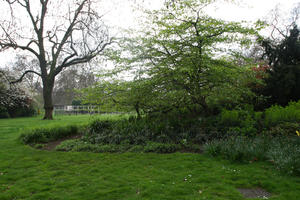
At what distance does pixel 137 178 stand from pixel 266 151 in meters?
3.14

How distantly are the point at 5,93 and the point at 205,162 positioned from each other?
2191 centimetres

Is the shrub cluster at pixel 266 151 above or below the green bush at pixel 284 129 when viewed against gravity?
below

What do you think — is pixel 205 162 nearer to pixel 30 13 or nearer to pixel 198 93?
pixel 198 93

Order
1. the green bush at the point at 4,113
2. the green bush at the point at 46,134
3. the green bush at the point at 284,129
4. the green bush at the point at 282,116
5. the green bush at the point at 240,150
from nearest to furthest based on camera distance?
the green bush at the point at 240,150 → the green bush at the point at 284,129 → the green bush at the point at 282,116 → the green bush at the point at 46,134 → the green bush at the point at 4,113

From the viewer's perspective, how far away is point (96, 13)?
38.8ft

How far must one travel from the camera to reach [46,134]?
8.55 m

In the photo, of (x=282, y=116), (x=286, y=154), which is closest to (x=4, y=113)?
(x=282, y=116)

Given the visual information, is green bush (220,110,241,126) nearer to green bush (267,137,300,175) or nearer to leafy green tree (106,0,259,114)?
leafy green tree (106,0,259,114)

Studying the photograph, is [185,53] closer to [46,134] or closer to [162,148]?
[162,148]

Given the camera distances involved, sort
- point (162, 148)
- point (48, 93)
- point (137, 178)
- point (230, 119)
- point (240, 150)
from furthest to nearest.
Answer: point (48, 93), point (230, 119), point (162, 148), point (240, 150), point (137, 178)

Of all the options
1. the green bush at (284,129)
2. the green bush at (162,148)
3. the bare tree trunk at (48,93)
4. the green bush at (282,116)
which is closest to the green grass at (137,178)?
the green bush at (162,148)

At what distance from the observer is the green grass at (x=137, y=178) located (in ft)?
10.8

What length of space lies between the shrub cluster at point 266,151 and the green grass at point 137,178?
224mm

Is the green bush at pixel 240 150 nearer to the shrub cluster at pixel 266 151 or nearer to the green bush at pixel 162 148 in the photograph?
the shrub cluster at pixel 266 151
